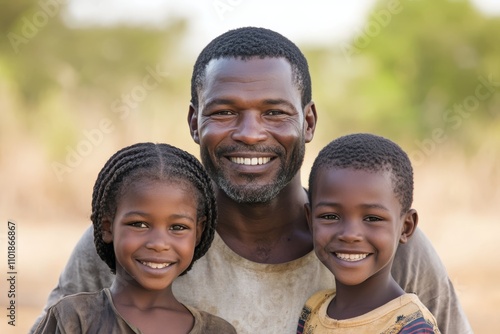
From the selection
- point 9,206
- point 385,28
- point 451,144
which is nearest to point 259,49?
point 9,206

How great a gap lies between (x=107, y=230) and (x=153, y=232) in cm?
26

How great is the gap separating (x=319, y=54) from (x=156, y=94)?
3272 mm

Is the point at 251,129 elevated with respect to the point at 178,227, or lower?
elevated

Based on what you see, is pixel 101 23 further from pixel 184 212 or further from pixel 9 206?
pixel 184 212

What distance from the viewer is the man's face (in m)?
3.69

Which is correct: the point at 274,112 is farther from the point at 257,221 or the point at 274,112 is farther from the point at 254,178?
the point at 257,221

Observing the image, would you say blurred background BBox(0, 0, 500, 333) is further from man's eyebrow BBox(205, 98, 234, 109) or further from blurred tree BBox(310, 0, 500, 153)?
man's eyebrow BBox(205, 98, 234, 109)

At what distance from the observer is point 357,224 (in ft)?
10.9
